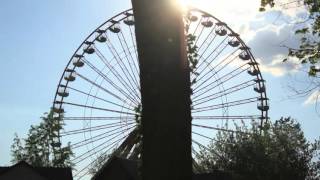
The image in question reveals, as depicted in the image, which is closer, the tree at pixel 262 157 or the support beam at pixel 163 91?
the support beam at pixel 163 91

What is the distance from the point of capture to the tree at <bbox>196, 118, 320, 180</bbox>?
148ft

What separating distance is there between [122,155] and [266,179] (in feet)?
45.2

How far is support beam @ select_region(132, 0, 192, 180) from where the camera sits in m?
3.94

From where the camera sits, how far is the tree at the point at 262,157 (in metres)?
45.1

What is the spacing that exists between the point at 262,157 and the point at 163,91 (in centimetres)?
4266

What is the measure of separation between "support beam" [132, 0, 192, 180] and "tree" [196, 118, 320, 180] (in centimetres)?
3915

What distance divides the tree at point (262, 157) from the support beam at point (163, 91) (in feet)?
128

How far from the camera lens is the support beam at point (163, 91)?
3.94 m

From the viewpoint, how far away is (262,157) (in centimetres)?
4566

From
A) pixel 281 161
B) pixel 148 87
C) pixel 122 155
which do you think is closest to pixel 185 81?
pixel 148 87

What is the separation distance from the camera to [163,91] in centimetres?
402

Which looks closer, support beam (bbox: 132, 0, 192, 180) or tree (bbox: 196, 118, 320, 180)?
support beam (bbox: 132, 0, 192, 180)

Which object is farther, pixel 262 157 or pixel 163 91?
pixel 262 157

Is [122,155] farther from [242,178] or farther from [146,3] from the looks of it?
[146,3]
